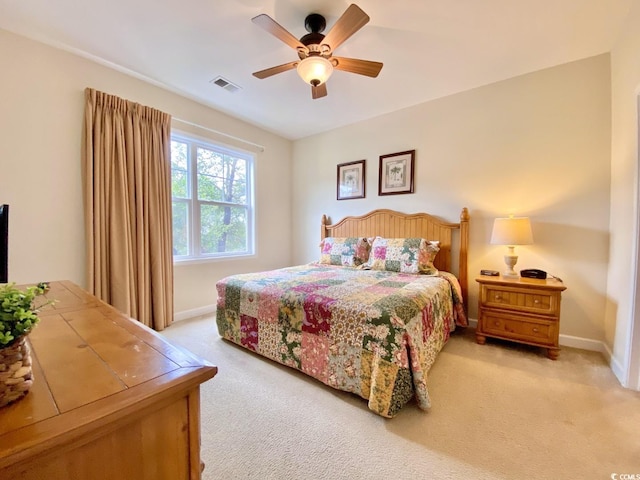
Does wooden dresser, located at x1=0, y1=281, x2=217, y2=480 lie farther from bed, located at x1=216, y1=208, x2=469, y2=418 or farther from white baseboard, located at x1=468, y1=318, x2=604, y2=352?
white baseboard, located at x1=468, y1=318, x2=604, y2=352

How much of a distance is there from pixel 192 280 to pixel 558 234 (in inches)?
159

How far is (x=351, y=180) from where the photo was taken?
3.99 meters

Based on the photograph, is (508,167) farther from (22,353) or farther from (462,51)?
(22,353)

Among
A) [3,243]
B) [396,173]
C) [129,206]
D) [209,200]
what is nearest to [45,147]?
[129,206]

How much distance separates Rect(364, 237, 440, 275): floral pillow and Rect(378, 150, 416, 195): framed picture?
80 cm

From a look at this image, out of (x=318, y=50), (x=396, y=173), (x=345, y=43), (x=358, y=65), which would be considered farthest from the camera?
(x=396, y=173)

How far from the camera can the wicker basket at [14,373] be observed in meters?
0.50

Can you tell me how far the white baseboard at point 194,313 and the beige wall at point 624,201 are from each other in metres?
3.99

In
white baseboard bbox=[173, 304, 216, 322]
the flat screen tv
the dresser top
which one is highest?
the flat screen tv

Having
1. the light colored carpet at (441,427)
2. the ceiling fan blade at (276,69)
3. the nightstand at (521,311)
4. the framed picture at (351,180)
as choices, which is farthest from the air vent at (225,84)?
the nightstand at (521,311)

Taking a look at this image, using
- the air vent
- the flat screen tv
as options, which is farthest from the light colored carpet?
the air vent

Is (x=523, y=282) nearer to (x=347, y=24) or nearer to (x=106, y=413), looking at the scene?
(x=347, y=24)

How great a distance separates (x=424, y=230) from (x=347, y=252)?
980mm

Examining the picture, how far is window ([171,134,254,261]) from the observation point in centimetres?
331
